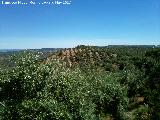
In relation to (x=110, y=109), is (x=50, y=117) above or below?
above

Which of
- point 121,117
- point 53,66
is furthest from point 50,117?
point 121,117

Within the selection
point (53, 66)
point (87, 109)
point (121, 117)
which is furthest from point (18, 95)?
point (121, 117)

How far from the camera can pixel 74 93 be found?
26719 mm

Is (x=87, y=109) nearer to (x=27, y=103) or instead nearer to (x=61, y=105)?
(x=61, y=105)

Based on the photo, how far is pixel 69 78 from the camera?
2778cm

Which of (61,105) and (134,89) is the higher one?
(61,105)

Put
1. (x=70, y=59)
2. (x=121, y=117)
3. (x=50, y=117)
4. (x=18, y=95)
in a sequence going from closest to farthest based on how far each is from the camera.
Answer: (x=50, y=117)
(x=18, y=95)
(x=121, y=117)
(x=70, y=59)

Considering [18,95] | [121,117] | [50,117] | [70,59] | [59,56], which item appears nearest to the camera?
[50,117]

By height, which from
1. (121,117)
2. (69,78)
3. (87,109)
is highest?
(69,78)

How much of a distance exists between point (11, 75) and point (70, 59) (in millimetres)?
140497

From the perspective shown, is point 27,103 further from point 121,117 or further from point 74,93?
point 121,117

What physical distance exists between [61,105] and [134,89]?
183 ft

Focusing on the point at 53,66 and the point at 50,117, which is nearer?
the point at 50,117

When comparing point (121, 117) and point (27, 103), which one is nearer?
point (27, 103)
